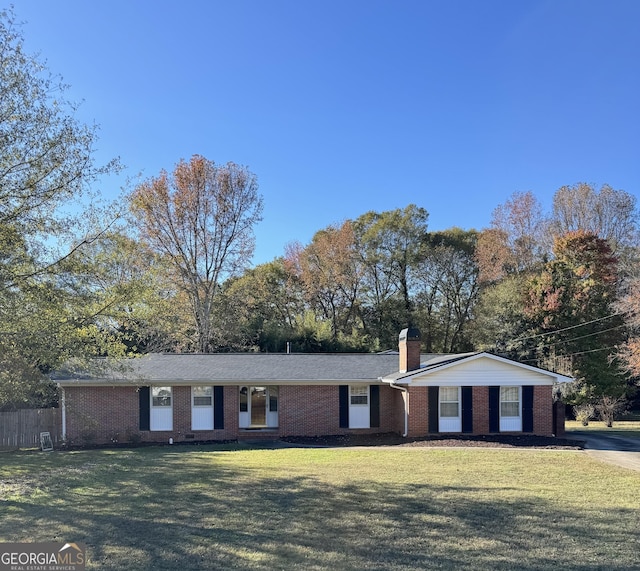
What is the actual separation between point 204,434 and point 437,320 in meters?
24.6

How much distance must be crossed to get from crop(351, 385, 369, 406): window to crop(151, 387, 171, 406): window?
6.88m

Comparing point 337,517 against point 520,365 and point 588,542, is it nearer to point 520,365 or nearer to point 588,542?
point 588,542

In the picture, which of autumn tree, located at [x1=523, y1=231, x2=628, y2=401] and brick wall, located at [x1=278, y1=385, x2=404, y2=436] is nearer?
brick wall, located at [x1=278, y1=385, x2=404, y2=436]

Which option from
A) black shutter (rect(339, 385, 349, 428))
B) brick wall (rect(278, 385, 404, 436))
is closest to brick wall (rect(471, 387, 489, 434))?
brick wall (rect(278, 385, 404, 436))

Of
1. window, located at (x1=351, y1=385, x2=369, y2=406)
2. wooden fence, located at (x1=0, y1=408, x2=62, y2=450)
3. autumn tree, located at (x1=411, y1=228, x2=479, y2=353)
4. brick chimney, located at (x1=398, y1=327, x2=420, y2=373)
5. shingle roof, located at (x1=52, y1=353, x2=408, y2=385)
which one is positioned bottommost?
wooden fence, located at (x1=0, y1=408, x2=62, y2=450)

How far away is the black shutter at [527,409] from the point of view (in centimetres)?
1953

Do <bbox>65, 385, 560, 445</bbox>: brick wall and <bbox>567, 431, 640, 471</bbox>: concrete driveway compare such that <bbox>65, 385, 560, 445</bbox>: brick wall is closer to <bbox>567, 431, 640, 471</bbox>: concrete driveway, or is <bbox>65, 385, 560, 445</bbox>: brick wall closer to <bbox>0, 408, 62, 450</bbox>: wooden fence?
<bbox>0, 408, 62, 450</bbox>: wooden fence

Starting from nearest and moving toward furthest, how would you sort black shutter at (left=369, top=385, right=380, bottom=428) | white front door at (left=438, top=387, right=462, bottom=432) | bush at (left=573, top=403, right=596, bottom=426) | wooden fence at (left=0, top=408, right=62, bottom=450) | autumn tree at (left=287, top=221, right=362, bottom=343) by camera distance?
wooden fence at (left=0, top=408, right=62, bottom=450), white front door at (left=438, top=387, right=462, bottom=432), black shutter at (left=369, top=385, right=380, bottom=428), bush at (left=573, top=403, right=596, bottom=426), autumn tree at (left=287, top=221, right=362, bottom=343)

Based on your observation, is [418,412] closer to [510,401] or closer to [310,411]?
[510,401]

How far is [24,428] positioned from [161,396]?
4.61 metres

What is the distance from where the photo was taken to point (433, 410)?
19234mm

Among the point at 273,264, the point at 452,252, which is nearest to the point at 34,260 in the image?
the point at 273,264

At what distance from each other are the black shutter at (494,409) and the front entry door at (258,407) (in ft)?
26.3

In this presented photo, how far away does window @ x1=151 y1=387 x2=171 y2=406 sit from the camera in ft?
64.1
